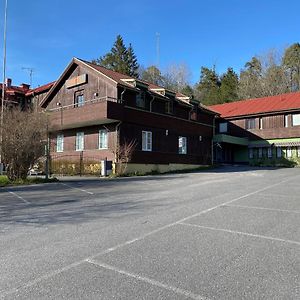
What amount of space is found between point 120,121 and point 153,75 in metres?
44.9

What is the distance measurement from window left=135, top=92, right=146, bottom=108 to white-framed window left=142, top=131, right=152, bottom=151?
2192mm

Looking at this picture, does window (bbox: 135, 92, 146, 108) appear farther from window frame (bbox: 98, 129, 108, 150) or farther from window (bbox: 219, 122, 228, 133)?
window (bbox: 219, 122, 228, 133)

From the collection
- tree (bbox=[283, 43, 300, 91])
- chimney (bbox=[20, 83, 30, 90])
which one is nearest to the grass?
chimney (bbox=[20, 83, 30, 90])

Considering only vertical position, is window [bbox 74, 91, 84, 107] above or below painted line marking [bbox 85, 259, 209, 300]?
above

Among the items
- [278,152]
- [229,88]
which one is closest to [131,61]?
[229,88]

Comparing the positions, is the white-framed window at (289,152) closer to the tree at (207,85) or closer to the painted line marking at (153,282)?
the tree at (207,85)

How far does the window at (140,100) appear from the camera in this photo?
97.5ft

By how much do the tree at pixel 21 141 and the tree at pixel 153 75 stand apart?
5099 cm

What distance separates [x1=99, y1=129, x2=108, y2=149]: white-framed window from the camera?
95.1ft

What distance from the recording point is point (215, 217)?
9.88 m

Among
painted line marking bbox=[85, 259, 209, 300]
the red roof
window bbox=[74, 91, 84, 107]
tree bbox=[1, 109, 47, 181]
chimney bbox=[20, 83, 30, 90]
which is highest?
chimney bbox=[20, 83, 30, 90]

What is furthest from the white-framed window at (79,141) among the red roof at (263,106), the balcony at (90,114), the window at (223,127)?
the window at (223,127)

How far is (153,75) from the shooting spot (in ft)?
232

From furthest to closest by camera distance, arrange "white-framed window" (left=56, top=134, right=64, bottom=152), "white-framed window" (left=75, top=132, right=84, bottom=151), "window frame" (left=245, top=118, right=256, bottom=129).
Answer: "window frame" (left=245, top=118, right=256, bottom=129) < "white-framed window" (left=56, top=134, right=64, bottom=152) < "white-framed window" (left=75, top=132, right=84, bottom=151)
